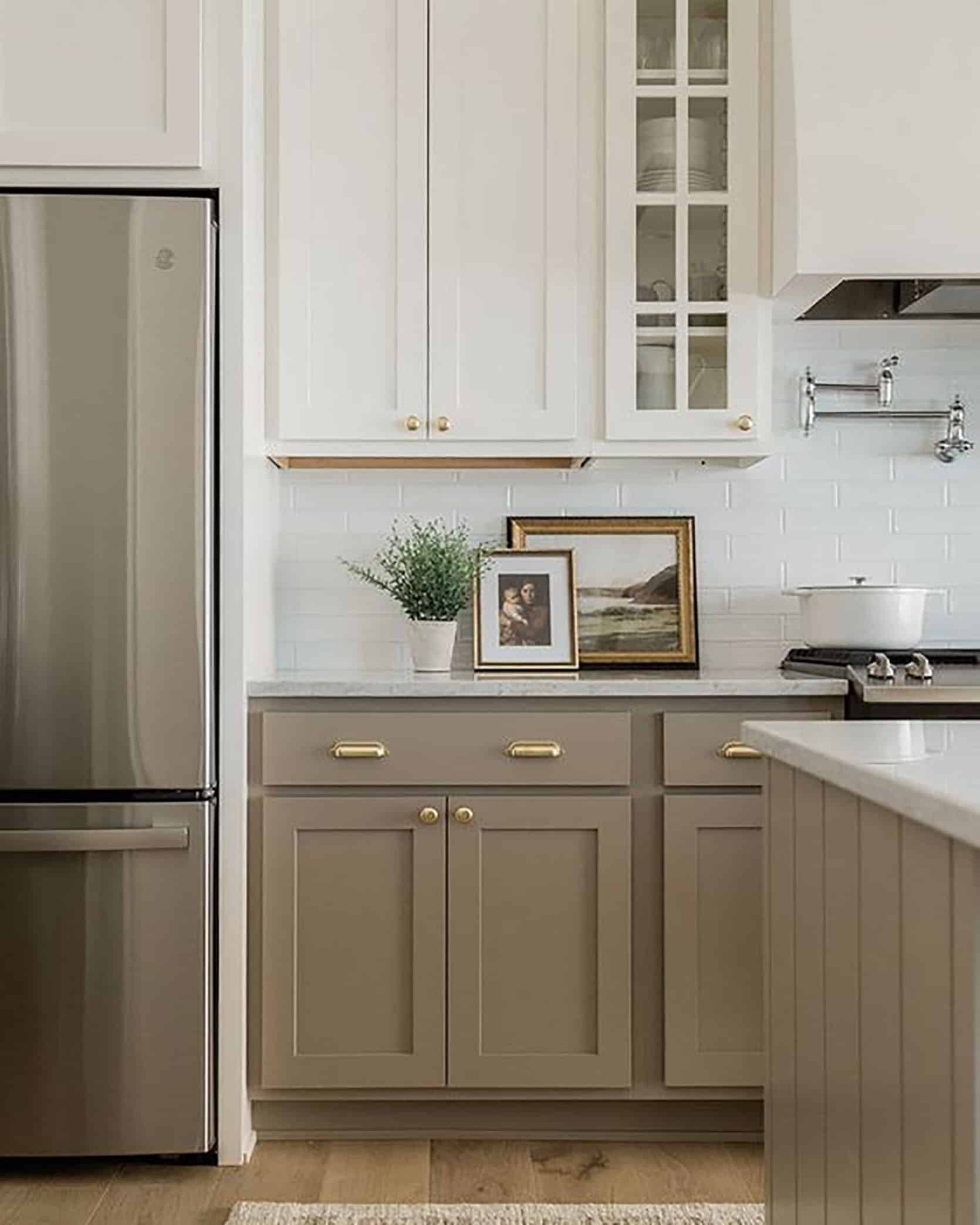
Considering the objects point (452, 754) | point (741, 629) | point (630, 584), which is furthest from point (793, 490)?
point (452, 754)

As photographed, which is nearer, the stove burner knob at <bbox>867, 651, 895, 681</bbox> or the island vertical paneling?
the island vertical paneling

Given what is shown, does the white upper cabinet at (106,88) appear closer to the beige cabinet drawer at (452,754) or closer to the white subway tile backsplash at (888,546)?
the beige cabinet drawer at (452,754)

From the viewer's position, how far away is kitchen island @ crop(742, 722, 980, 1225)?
45.5 inches

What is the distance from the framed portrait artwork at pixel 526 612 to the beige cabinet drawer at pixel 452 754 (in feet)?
1.38

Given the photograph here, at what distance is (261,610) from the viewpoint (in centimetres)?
310

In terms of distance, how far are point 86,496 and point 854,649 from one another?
1.61 m

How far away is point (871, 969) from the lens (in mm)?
1390

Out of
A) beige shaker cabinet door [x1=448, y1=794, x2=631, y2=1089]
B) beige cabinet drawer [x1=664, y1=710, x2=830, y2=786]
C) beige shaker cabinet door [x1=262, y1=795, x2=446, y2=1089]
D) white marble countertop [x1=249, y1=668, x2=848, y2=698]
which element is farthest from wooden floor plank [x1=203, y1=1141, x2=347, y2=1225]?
beige cabinet drawer [x1=664, y1=710, x2=830, y2=786]

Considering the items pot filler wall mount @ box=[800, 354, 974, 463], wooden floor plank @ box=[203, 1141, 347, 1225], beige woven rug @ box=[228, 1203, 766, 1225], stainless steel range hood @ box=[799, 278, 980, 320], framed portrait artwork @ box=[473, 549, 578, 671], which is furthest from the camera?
pot filler wall mount @ box=[800, 354, 974, 463]

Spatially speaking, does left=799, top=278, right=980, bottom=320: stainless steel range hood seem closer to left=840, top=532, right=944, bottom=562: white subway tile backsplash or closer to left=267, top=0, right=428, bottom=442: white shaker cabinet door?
left=840, top=532, right=944, bottom=562: white subway tile backsplash

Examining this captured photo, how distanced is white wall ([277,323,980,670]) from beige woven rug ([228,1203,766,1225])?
1.25 m

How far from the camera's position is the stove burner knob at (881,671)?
2828mm

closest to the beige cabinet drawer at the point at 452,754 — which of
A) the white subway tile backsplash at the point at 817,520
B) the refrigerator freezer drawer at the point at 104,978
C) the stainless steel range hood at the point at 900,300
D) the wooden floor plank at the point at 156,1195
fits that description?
the refrigerator freezer drawer at the point at 104,978

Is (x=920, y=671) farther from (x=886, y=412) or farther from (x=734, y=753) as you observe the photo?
(x=886, y=412)
